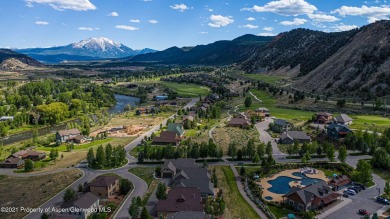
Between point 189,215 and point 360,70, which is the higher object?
point 360,70

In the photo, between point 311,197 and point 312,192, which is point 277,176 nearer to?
point 312,192

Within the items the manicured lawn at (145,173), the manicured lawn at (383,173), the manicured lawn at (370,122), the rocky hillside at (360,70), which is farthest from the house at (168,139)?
the rocky hillside at (360,70)

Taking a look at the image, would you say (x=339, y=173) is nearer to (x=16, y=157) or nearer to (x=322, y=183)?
(x=322, y=183)

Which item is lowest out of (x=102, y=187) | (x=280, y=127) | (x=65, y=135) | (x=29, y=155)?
(x=29, y=155)

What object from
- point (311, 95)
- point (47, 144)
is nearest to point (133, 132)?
point (47, 144)

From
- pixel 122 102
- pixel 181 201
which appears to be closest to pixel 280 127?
pixel 181 201

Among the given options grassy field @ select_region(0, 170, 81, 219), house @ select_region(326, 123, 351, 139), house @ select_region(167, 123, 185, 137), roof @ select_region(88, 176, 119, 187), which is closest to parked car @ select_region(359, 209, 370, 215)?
roof @ select_region(88, 176, 119, 187)

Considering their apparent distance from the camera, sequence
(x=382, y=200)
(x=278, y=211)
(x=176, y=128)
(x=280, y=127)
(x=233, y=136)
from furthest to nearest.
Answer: (x=280, y=127)
(x=176, y=128)
(x=233, y=136)
(x=382, y=200)
(x=278, y=211)
